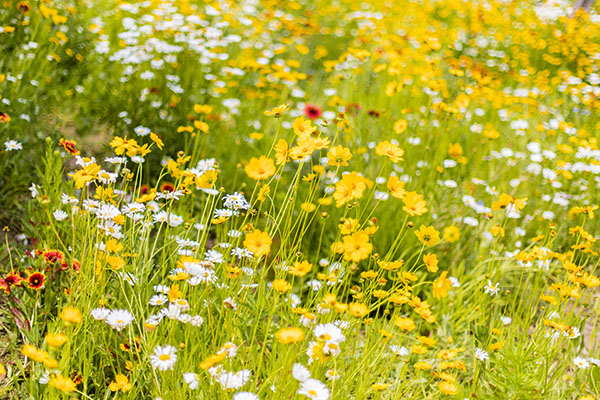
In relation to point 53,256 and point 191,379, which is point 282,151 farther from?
point 53,256

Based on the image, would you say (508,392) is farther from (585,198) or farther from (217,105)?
(217,105)

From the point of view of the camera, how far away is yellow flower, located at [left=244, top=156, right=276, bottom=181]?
122 cm

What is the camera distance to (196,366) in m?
1.33

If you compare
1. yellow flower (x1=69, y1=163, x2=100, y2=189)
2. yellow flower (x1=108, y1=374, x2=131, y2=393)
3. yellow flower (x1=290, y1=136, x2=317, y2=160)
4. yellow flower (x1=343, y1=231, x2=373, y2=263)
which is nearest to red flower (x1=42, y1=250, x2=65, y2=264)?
yellow flower (x1=69, y1=163, x2=100, y2=189)

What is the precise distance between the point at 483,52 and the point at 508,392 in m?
4.80

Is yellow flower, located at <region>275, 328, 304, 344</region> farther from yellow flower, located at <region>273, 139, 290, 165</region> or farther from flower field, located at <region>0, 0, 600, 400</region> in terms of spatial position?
yellow flower, located at <region>273, 139, 290, 165</region>

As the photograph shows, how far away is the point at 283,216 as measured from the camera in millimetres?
1911

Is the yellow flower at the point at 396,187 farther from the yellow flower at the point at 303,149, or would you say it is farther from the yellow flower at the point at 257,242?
the yellow flower at the point at 257,242

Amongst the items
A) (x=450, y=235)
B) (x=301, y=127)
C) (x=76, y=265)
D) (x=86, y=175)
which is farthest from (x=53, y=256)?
(x=450, y=235)

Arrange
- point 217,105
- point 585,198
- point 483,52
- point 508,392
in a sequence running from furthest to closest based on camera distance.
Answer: point 483,52, point 217,105, point 585,198, point 508,392

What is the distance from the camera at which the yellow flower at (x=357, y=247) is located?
1153 millimetres

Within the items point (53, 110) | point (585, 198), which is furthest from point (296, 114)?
point (585, 198)

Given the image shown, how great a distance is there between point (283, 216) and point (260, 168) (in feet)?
2.22

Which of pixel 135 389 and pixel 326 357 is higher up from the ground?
pixel 326 357
